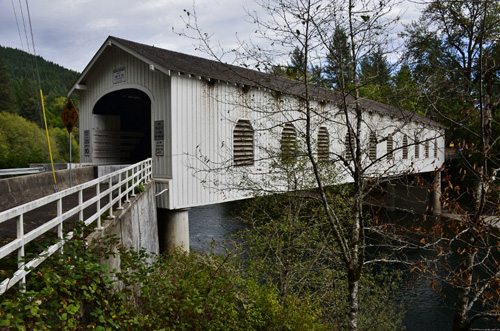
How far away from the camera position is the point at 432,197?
97.9 ft

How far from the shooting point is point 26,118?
59.2 metres

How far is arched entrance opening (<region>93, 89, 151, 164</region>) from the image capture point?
13.8 m

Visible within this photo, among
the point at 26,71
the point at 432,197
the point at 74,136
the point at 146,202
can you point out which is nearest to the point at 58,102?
the point at 74,136

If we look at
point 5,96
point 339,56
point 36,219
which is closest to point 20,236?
point 36,219

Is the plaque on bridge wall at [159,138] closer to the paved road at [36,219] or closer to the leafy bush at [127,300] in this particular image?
the paved road at [36,219]

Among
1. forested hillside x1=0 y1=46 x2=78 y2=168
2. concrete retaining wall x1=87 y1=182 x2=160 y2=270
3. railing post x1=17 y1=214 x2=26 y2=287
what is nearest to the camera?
railing post x1=17 y1=214 x2=26 y2=287

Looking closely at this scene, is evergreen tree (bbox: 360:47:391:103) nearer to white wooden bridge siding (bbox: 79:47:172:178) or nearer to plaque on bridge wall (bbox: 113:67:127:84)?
white wooden bridge siding (bbox: 79:47:172:178)

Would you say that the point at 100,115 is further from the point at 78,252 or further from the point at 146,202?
the point at 78,252

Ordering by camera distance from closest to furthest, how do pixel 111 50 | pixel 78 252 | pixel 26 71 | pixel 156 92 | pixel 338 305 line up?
pixel 78 252 → pixel 338 305 → pixel 156 92 → pixel 111 50 → pixel 26 71

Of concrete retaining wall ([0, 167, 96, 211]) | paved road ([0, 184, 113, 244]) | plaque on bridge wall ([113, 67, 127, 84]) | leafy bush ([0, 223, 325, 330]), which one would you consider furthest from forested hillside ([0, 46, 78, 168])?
leafy bush ([0, 223, 325, 330])

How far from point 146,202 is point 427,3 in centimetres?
702

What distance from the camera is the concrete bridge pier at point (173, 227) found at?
11.1 meters

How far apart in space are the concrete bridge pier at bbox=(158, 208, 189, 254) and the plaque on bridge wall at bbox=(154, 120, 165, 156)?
5.72 ft

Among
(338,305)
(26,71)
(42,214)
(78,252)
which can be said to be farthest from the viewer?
(26,71)
